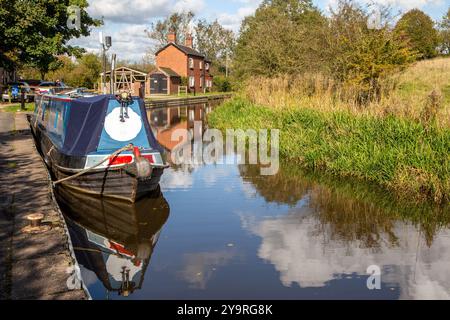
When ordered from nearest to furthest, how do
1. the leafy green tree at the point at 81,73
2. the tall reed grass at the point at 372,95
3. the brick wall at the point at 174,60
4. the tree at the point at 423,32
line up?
the tall reed grass at the point at 372,95, the tree at the point at 423,32, the leafy green tree at the point at 81,73, the brick wall at the point at 174,60

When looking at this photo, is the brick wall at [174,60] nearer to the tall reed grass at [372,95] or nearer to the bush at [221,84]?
the bush at [221,84]

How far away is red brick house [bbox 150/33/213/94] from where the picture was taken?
184 ft

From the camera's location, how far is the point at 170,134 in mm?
22297

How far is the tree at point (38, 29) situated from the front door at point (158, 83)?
72.6 feet

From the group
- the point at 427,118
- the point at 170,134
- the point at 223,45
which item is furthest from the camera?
the point at 223,45

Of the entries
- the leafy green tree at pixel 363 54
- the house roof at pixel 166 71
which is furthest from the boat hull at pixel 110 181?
the house roof at pixel 166 71

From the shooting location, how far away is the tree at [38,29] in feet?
93.0

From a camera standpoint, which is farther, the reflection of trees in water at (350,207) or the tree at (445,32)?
the tree at (445,32)

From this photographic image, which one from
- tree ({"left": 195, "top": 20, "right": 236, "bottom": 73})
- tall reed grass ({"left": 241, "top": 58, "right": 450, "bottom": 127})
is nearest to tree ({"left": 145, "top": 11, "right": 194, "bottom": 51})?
tree ({"left": 195, "top": 20, "right": 236, "bottom": 73})

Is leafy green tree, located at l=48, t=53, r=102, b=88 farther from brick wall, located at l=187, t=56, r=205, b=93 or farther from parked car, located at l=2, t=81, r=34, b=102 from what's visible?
parked car, located at l=2, t=81, r=34, b=102

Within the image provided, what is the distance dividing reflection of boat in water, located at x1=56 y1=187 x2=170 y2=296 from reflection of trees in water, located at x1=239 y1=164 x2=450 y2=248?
2990mm
